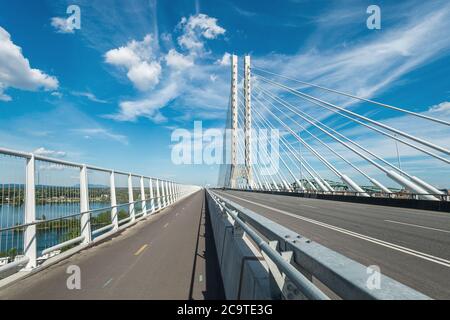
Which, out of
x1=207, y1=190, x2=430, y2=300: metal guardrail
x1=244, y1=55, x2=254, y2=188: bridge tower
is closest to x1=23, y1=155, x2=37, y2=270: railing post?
x1=207, y1=190, x2=430, y2=300: metal guardrail

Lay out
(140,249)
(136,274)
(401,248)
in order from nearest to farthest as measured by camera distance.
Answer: (136,274) → (401,248) → (140,249)

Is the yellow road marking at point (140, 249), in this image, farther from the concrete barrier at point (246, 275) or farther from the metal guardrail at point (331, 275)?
the metal guardrail at point (331, 275)

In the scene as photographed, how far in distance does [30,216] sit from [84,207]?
363 centimetres

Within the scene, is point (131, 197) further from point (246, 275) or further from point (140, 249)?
point (246, 275)

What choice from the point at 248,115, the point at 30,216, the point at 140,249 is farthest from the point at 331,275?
the point at 248,115

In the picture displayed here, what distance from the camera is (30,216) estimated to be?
754 cm

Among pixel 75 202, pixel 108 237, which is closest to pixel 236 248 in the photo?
pixel 75 202

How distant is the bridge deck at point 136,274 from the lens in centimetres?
585

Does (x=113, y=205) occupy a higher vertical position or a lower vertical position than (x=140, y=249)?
higher

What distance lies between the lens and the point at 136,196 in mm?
20188

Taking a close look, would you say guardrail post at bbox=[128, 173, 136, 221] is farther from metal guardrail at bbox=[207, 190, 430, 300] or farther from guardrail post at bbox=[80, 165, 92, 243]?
metal guardrail at bbox=[207, 190, 430, 300]

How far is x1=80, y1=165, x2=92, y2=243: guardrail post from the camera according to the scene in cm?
1092
